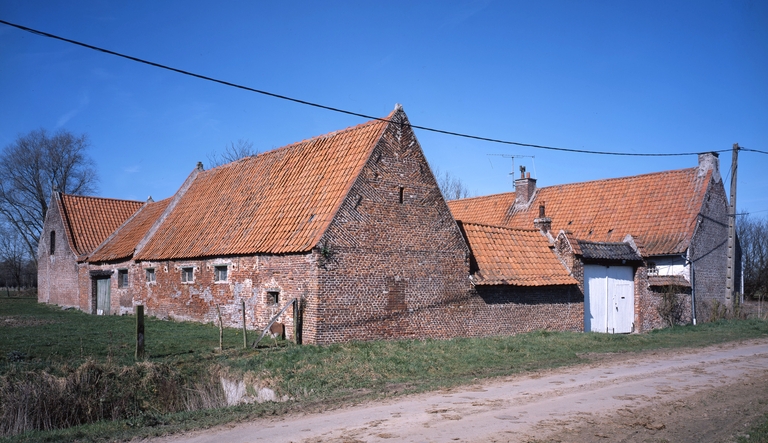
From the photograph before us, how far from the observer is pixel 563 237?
837 inches

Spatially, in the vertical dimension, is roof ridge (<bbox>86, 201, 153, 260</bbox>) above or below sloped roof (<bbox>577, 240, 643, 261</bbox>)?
above

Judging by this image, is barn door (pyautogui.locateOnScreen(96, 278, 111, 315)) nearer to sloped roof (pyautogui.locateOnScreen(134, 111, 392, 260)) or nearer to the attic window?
sloped roof (pyautogui.locateOnScreen(134, 111, 392, 260))

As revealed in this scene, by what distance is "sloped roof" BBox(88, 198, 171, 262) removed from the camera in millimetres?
26967

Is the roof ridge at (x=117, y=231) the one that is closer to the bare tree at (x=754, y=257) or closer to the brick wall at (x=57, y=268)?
the brick wall at (x=57, y=268)

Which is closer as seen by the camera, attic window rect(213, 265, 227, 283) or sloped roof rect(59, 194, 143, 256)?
attic window rect(213, 265, 227, 283)

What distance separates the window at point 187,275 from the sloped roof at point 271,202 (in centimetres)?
61

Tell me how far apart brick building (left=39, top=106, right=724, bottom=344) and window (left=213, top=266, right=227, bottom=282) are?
0.05 metres

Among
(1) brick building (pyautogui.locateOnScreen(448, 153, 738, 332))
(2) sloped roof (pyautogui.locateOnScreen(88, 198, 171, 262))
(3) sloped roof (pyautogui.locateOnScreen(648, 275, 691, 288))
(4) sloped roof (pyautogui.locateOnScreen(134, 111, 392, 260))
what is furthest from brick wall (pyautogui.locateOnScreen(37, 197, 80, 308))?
(3) sloped roof (pyautogui.locateOnScreen(648, 275, 691, 288))

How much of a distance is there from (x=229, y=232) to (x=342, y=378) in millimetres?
9780

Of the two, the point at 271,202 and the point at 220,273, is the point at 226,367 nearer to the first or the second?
the point at 220,273

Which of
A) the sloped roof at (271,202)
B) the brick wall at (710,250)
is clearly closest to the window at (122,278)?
the sloped roof at (271,202)

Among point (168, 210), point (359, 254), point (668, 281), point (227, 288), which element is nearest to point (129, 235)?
point (168, 210)

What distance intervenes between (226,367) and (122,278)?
1681 cm

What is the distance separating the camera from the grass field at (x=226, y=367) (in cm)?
955
